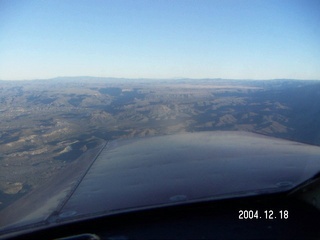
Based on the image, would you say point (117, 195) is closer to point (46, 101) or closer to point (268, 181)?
point (268, 181)

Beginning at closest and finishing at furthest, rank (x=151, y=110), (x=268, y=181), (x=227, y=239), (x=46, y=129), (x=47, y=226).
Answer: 1. (x=227, y=239)
2. (x=47, y=226)
3. (x=268, y=181)
4. (x=46, y=129)
5. (x=151, y=110)

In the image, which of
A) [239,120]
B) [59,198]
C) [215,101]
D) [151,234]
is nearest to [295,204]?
[151,234]

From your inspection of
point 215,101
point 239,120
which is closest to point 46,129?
point 239,120

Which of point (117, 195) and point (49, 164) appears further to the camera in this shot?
point (49, 164)

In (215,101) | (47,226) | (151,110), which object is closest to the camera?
(47,226)

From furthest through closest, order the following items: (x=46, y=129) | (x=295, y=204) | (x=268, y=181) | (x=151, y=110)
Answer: (x=151, y=110), (x=46, y=129), (x=268, y=181), (x=295, y=204)

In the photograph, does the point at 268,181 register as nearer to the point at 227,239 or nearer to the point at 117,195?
the point at 227,239

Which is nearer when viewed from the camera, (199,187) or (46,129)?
(199,187)

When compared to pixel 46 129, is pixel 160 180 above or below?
above

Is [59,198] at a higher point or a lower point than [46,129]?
higher
